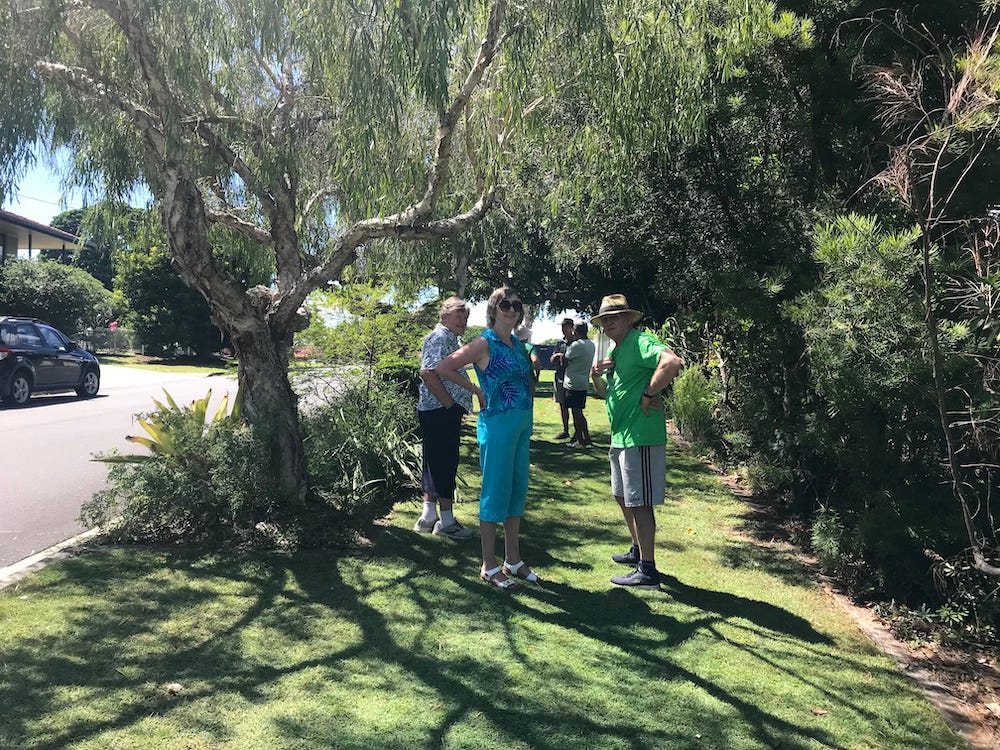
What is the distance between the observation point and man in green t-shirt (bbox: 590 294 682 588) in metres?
4.54

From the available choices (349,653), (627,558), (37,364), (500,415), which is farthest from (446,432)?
(37,364)

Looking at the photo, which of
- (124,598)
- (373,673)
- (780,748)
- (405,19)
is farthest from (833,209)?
(124,598)

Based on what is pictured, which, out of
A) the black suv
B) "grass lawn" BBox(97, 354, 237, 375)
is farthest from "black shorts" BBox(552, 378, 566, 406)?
"grass lawn" BBox(97, 354, 237, 375)

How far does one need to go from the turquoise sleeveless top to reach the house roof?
2420 centimetres

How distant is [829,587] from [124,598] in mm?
4603

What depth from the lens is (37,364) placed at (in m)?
14.7

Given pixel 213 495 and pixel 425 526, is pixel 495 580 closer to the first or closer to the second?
pixel 425 526

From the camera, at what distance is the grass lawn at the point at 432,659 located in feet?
9.80

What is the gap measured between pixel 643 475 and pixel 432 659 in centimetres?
176

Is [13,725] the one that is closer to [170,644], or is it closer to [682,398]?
[170,644]

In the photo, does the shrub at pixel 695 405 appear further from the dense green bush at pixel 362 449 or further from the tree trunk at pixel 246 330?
the tree trunk at pixel 246 330

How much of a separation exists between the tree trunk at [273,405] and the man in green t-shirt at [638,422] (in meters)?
2.60

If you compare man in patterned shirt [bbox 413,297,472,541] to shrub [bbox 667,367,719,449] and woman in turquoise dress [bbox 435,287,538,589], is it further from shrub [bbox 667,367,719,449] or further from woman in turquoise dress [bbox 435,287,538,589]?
shrub [bbox 667,367,719,449]

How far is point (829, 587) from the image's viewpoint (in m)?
4.87
